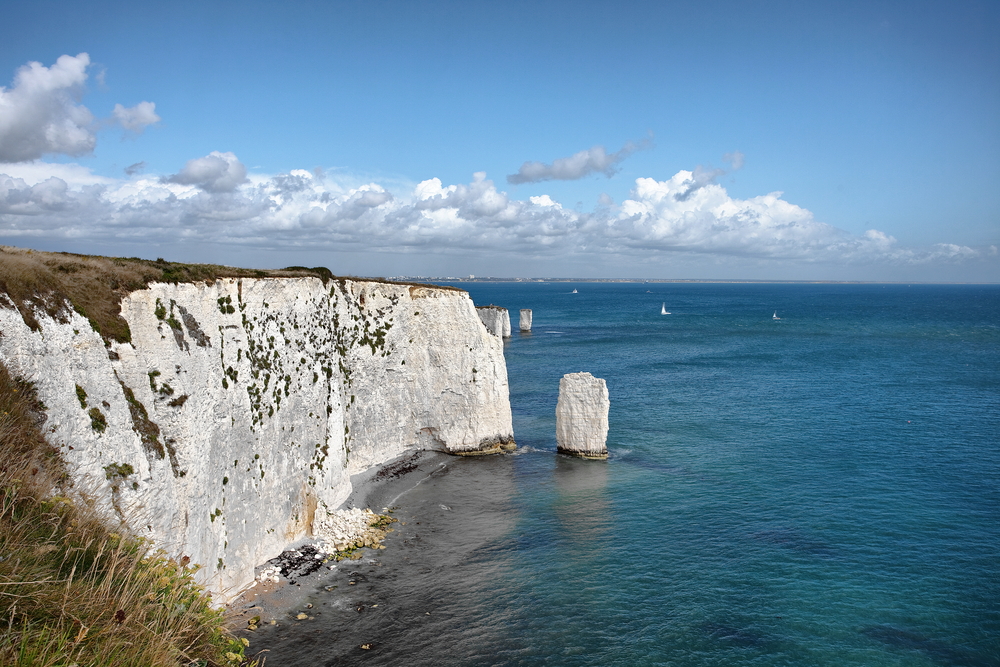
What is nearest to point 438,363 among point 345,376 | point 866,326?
point 345,376

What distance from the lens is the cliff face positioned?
54.0 ft

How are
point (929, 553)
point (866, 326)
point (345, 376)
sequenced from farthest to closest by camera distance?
point (866, 326) < point (345, 376) < point (929, 553)

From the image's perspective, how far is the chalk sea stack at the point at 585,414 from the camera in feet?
136

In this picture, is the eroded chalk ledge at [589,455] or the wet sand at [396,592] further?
the eroded chalk ledge at [589,455]

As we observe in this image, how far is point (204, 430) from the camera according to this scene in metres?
21.3

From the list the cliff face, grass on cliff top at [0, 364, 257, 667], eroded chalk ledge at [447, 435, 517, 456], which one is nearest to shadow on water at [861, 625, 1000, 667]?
the cliff face

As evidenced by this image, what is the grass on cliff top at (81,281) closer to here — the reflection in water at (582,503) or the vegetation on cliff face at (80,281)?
the vegetation on cliff face at (80,281)

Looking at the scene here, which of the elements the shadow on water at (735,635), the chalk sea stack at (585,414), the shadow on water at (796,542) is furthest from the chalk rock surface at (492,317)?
the shadow on water at (735,635)

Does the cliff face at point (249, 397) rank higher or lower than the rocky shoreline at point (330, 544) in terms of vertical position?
higher

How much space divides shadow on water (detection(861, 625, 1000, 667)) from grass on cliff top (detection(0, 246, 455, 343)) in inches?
1077

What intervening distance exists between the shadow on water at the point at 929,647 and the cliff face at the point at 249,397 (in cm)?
2152

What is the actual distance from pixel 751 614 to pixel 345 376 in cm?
2308

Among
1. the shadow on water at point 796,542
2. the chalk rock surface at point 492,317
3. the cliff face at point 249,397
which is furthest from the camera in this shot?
the chalk rock surface at point 492,317

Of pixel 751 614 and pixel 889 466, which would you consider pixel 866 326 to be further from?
pixel 751 614
